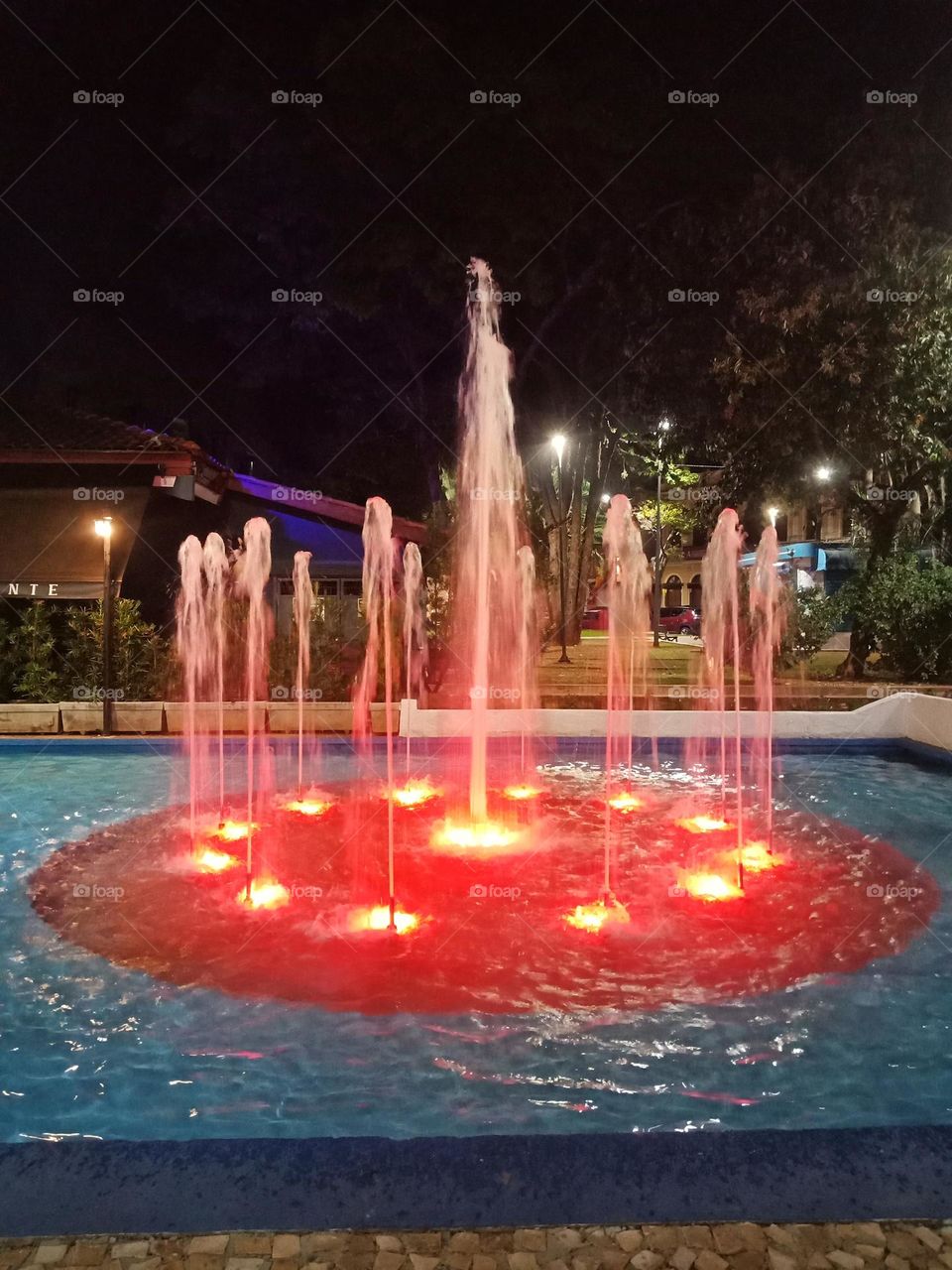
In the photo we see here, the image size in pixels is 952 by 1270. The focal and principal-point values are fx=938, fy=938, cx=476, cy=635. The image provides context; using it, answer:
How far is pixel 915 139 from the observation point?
18.6 m

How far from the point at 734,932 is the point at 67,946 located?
15.6 ft

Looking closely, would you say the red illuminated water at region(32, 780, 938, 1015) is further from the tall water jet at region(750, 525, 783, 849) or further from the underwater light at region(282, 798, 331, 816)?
the tall water jet at region(750, 525, 783, 849)

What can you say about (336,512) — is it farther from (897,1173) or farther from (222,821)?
(897,1173)

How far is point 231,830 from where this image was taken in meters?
9.60

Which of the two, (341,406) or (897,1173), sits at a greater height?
(341,406)

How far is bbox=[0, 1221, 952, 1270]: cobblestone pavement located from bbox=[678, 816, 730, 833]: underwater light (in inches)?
259

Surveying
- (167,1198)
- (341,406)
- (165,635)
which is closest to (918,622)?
(165,635)

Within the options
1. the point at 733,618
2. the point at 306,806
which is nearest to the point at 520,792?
the point at 306,806

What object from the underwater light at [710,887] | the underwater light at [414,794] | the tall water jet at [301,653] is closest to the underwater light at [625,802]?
the underwater light at [414,794]

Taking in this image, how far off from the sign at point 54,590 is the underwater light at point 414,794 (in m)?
8.98

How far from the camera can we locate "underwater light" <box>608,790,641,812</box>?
10648mm

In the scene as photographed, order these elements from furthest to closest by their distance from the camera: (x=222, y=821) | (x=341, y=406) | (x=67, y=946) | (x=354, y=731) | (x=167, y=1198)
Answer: (x=341, y=406) → (x=354, y=731) → (x=222, y=821) → (x=67, y=946) → (x=167, y=1198)

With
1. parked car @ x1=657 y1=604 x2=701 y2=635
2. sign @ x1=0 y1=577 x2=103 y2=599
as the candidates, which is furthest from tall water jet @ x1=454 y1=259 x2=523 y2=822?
parked car @ x1=657 y1=604 x2=701 y2=635

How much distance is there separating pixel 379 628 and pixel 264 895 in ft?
32.3
